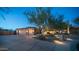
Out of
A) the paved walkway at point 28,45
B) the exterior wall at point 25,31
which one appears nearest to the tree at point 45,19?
the exterior wall at point 25,31

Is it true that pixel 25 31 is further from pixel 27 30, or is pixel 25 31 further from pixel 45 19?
pixel 45 19

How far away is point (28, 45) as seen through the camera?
7.38ft

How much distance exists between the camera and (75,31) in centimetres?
226

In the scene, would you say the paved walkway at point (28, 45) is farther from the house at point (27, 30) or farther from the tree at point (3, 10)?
the tree at point (3, 10)

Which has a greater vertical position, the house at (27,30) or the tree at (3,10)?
the tree at (3,10)

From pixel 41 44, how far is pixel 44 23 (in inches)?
12.1

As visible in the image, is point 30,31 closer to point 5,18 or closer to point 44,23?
point 44,23

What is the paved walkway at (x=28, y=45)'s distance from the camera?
2.25 meters

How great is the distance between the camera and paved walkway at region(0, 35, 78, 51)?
2.25 m

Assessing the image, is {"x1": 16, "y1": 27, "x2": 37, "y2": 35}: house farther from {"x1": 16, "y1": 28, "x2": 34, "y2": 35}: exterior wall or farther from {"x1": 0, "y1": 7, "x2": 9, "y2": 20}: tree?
{"x1": 0, "y1": 7, "x2": 9, "y2": 20}: tree

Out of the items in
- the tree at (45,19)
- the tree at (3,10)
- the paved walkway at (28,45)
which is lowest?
the paved walkway at (28,45)

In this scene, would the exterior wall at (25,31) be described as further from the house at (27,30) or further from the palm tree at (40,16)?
the palm tree at (40,16)
